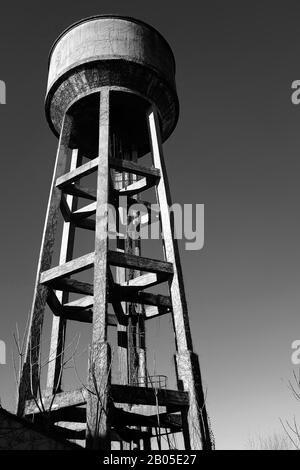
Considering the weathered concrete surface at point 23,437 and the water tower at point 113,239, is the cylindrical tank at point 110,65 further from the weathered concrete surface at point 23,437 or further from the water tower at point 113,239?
the weathered concrete surface at point 23,437

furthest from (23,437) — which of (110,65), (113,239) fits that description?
(110,65)

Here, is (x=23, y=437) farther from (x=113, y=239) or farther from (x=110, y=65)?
(x=110, y=65)

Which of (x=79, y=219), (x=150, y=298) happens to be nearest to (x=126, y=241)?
(x=79, y=219)

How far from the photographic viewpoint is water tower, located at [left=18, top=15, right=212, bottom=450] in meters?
6.21

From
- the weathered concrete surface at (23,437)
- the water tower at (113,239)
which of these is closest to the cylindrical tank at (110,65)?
the water tower at (113,239)

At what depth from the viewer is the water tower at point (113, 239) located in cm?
621

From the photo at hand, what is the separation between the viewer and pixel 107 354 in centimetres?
584

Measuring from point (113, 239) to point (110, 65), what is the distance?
3.39m

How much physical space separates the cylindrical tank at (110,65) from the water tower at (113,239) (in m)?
0.02

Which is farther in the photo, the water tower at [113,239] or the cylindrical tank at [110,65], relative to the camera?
the cylindrical tank at [110,65]

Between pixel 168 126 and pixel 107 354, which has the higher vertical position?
pixel 168 126
